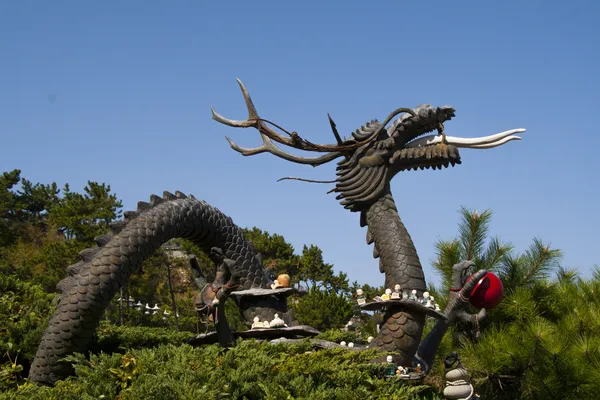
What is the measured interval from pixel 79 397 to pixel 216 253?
179cm

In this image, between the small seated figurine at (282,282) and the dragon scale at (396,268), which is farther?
the small seated figurine at (282,282)

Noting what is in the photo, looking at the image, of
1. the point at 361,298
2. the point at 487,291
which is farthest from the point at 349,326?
the point at 487,291

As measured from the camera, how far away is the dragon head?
580 centimetres

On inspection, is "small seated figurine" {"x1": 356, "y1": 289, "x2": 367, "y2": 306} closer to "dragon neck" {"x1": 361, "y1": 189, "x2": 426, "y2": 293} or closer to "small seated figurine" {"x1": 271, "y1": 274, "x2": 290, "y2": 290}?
"dragon neck" {"x1": 361, "y1": 189, "x2": 426, "y2": 293}

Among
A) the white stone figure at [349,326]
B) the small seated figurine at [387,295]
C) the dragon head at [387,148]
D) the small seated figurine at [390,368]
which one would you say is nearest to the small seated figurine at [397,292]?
the small seated figurine at [387,295]

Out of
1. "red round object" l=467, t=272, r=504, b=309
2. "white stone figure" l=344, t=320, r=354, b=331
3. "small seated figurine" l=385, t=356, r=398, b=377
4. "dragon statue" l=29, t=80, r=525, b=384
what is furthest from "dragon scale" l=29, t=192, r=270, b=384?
"white stone figure" l=344, t=320, r=354, b=331

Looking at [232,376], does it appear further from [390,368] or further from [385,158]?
[385,158]

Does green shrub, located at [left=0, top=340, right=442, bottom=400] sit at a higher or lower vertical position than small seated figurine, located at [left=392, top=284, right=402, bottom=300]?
lower

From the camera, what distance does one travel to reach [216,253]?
555cm

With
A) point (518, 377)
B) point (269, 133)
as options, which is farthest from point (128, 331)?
point (518, 377)

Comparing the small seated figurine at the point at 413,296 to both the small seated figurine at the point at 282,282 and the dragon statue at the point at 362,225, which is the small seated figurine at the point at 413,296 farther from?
the small seated figurine at the point at 282,282

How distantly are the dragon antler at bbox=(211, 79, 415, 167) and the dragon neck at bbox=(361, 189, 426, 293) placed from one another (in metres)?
0.59

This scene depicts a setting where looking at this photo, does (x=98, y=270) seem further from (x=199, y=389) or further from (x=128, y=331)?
(x=128, y=331)

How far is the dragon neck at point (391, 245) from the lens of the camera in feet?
17.6
